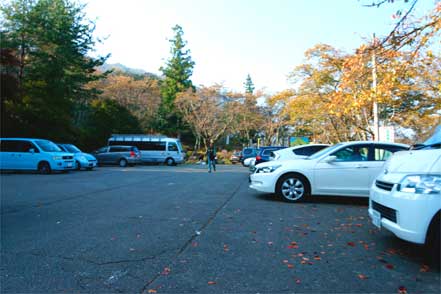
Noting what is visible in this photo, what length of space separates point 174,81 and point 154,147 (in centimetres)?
2007

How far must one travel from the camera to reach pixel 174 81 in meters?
49.0

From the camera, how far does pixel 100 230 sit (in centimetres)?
537

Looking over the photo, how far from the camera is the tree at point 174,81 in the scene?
4794cm

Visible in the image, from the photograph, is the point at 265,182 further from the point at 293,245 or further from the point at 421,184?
the point at 421,184

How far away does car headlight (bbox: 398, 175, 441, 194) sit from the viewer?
12.1ft

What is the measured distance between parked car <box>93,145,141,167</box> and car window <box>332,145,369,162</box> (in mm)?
21397

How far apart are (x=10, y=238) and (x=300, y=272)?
158 inches

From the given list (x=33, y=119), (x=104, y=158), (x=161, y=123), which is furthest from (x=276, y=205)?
(x=161, y=123)

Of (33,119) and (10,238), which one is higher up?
(33,119)

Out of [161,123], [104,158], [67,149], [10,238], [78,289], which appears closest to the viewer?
[78,289]

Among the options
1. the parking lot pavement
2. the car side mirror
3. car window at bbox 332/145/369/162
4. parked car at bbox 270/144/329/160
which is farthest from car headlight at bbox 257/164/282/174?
parked car at bbox 270/144/329/160

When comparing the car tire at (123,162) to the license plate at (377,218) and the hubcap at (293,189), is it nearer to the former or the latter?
the hubcap at (293,189)

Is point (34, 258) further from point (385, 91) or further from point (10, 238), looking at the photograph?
point (385, 91)

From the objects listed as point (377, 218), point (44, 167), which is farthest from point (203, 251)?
point (44, 167)
